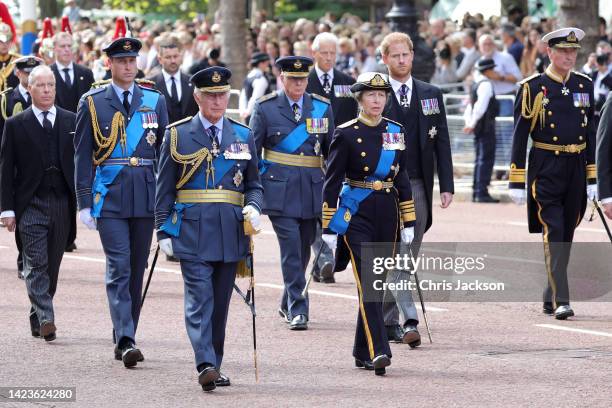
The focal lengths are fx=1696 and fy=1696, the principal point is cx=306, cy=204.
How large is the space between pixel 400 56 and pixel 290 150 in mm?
1448

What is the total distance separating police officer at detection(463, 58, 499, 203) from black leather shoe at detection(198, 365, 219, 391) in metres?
12.2

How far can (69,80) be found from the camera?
17812mm

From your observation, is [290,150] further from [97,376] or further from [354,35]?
[354,35]

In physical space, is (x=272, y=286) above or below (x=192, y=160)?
below

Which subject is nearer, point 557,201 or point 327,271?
point 557,201

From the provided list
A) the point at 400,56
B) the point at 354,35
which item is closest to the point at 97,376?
the point at 400,56

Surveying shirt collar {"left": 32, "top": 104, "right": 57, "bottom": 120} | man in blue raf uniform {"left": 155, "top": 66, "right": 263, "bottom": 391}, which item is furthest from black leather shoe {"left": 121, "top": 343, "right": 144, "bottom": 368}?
shirt collar {"left": 32, "top": 104, "right": 57, "bottom": 120}

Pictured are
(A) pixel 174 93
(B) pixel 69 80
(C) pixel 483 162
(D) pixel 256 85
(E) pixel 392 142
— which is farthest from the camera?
(D) pixel 256 85

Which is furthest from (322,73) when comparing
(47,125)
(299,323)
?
(47,125)

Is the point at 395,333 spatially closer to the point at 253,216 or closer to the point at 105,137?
the point at 253,216

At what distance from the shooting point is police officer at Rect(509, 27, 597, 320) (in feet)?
42.1

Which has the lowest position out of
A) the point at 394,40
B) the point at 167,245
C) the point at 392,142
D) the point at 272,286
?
the point at 272,286

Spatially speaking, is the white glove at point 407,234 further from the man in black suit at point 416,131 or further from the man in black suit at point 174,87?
the man in black suit at point 174,87

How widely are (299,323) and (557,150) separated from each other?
2.42 meters
